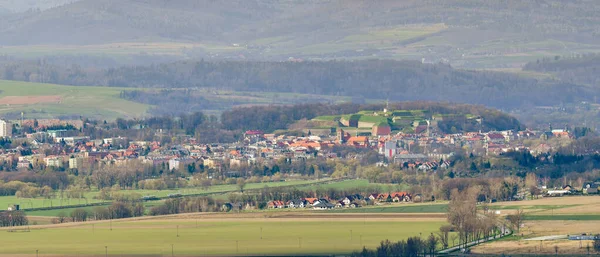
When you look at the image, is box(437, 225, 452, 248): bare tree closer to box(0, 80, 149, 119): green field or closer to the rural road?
the rural road

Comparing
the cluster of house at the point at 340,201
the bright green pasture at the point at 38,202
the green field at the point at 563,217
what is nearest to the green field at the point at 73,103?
the bright green pasture at the point at 38,202

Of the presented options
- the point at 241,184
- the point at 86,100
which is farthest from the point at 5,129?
the point at 241,184

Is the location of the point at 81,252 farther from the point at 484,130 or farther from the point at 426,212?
the point at 484,130

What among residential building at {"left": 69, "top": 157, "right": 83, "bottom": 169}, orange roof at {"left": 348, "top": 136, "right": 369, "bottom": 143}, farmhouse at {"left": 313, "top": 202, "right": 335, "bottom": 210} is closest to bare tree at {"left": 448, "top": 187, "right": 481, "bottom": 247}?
farmhouse at {"left": 313, "top": 202, "right": 335, "bottom": 210}

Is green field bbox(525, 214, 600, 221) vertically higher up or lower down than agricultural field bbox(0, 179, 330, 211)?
higher up

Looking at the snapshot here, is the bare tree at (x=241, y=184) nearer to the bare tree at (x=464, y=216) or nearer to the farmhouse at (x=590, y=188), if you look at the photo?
the farmhouse at (x=590, y=188)
